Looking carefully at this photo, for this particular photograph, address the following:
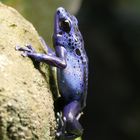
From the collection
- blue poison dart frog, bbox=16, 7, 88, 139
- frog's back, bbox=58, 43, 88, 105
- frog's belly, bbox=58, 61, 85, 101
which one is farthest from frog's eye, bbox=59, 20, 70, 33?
frog's belly, bbox=58, 61, 85, 101

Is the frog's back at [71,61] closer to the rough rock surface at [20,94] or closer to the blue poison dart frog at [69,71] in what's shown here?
the blue poison dart frog at [69,71]

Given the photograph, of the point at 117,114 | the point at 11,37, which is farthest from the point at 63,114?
the point at 117,114

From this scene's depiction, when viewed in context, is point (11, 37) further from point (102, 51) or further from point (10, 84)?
point (102, 51)

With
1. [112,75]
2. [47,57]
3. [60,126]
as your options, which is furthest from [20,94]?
[112,75]

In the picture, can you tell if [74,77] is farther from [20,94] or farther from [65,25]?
[20,94]

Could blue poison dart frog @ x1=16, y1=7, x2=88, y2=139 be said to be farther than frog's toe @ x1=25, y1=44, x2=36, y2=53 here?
Yes

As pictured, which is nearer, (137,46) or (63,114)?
(63,114)

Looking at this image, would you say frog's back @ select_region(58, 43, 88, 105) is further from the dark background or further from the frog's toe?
the dark background

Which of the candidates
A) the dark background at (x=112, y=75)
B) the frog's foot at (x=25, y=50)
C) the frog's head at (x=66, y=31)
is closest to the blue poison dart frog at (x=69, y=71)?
the frog's head at (x=66, y=31)

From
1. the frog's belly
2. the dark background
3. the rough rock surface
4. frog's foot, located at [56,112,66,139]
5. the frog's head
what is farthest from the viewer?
the dark background
